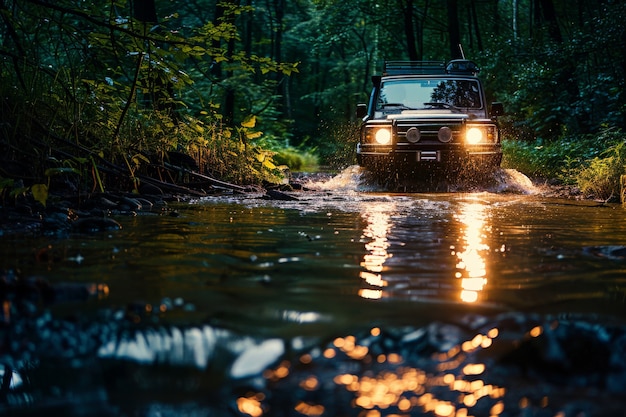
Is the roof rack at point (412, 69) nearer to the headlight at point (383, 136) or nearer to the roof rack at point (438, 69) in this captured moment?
the roof rack at point (438, 69)

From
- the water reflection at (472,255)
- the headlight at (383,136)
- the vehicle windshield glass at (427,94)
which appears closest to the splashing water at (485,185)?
the headlight at (383,136)

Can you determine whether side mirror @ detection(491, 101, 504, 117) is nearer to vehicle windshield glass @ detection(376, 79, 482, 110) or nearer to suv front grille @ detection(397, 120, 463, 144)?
vehicle windshield glass @ detection(376, 79, 482, 110)

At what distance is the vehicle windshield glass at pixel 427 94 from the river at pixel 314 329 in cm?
643

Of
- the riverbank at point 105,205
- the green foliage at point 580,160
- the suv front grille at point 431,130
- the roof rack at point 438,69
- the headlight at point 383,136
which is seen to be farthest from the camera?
the roof rack at point 438,69

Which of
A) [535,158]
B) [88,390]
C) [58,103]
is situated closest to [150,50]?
[58,103]

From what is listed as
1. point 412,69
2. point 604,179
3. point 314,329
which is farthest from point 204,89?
point 314,329

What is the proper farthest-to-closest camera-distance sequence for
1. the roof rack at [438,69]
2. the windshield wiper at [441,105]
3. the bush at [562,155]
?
the bush at [562,155], the roof rack at [438,69], the windshield wiper at [441,105]

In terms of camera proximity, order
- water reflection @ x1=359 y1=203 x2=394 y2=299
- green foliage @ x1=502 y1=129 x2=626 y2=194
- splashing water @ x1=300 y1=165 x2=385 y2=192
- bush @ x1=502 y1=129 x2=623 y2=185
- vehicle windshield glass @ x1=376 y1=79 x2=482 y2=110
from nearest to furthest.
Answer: water reflection @ x1=359 y1=203 x2=394 y2=299 < green foliage @ x1=502 y1=129 x2=626 y2=194 < splashing water @ x1=300 y1=165 x2=385 y2=192 < vehicle windshield glass @ x1=376 y1=79 x2=482 y2=110 < bush @ x1=502 y1=129 x2=623 y2=185

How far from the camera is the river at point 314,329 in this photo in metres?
1.72

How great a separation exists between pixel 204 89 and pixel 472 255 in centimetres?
1474

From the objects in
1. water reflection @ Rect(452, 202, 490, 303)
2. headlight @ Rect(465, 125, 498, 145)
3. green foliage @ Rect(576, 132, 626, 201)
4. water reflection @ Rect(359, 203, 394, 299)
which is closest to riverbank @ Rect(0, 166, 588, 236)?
green foliage @ Rect(576, 132, 626, 201)

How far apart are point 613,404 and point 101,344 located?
4.55ft

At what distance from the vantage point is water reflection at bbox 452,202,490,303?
2.88 metres

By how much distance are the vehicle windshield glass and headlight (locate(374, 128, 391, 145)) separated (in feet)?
2.95
